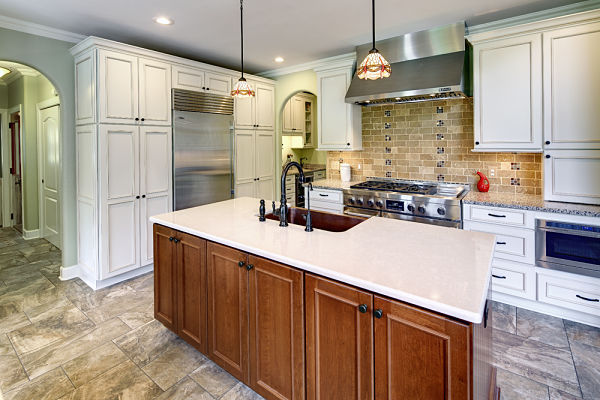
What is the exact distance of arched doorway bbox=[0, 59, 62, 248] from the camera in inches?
182

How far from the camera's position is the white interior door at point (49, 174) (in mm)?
4590

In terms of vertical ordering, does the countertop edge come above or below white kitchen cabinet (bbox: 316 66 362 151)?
below

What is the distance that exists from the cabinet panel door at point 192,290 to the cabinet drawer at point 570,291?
2753 millimetres

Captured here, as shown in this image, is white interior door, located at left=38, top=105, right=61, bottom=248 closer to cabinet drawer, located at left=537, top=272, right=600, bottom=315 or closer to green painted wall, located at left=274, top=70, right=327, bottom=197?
green painted wall, located at left=274, top=70, right=327, bottom=197

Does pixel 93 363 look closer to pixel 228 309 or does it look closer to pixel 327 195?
pixel 228 309

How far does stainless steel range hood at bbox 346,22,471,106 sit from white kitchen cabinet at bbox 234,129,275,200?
5.32 ft

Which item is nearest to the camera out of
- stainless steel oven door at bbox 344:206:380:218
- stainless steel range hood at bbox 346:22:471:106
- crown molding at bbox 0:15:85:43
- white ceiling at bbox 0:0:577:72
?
white ceiling at bbox 0:0:577:72

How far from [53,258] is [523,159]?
575 centimetres

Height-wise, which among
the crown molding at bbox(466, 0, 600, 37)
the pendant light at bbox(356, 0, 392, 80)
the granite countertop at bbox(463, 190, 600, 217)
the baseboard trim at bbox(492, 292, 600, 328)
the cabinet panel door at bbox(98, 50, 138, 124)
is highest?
the crown molding at bbox(466, 0, 600, 37)

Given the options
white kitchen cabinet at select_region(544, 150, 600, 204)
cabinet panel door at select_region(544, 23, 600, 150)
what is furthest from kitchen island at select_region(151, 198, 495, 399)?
cabinet panel door at select_region(544, 23, 600, 150)

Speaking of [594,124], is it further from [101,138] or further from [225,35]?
[101,138]

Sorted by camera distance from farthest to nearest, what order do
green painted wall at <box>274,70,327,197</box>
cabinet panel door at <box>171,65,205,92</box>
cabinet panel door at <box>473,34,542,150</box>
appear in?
green painted wall at <box>274,70,327,197</box>
cabinet panel door at <box>171,65,205,92</box>
cabinet panel door at <box>473,34,542,150</box>

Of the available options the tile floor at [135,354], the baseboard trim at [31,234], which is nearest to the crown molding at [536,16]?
the tile floor at [135,354]

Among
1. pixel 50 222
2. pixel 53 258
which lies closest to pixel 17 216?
pixel 50 222
